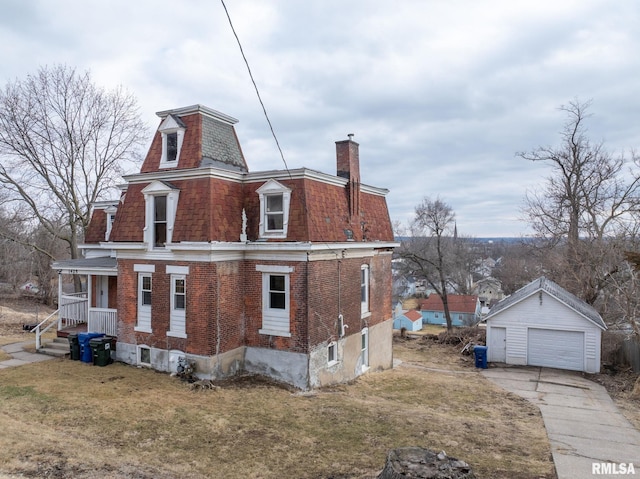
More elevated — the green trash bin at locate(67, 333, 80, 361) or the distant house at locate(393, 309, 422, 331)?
the green trash bin at locate(67, 333, 80, 361)

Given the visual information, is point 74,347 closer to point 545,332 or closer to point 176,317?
point 176,317

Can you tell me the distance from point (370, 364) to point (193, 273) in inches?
373

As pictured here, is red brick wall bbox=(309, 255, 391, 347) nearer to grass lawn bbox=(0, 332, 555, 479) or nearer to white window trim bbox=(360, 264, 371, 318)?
white window trim bbox=(360, 264, 371, 318)

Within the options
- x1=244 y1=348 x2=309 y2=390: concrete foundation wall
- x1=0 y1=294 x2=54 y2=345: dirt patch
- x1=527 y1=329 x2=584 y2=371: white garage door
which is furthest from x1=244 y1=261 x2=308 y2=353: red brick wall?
x1=527 y1=329 x2=584 y2=371: white garage door

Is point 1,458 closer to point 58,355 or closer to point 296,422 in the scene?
point 296,422

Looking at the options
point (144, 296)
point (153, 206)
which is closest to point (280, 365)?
point (144, 296)

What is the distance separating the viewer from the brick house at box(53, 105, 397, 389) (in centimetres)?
1412

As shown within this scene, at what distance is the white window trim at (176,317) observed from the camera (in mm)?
14430

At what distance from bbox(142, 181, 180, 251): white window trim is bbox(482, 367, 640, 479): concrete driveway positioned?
13.0 meters

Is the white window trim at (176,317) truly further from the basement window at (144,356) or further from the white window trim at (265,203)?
the white window trim at (265,203)
